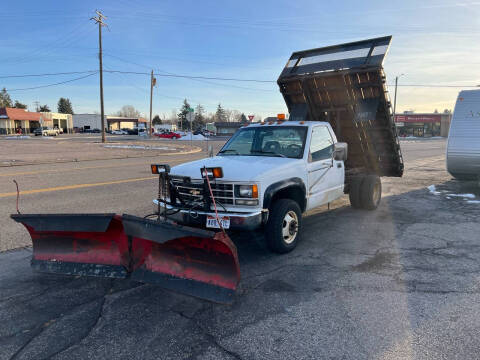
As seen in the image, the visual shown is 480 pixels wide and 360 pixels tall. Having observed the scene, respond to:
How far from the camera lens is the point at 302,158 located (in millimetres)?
5504

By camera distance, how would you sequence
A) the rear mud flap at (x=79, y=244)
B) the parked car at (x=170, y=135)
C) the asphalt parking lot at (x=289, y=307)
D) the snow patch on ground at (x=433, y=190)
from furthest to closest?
1. the parked car at (x=170, y=135)
2. the snow patch on ground at (x=433, y=190)
3. the rear mud flap at (x=79, y=244)
4. the asphalt parking lot at (x=289, y=307)

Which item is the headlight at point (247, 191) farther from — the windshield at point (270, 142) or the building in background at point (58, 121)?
the building in background at point (58, 121)

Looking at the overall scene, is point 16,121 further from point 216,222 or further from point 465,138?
point 216,222

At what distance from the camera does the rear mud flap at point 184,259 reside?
11.4ft

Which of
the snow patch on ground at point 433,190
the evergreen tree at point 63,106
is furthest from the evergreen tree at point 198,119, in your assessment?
the snow patch on ground at point 433,190

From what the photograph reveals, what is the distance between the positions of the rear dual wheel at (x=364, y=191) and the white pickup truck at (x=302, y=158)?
0.02 m

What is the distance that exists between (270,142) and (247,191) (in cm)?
168

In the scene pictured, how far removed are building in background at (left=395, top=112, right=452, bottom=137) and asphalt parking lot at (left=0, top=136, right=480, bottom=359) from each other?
7825cm

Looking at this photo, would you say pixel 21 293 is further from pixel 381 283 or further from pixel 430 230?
pixel 430 230

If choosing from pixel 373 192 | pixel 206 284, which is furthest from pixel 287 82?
pixel 206 284

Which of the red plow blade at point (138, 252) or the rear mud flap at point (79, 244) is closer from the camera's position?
the red plow blade at point (138, 252)

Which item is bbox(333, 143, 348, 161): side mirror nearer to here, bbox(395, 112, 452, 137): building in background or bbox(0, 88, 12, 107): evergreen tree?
bbox(395, 112, 452, 137): building in background

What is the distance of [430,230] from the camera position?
6336 millimetres

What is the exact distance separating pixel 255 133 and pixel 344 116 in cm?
260
